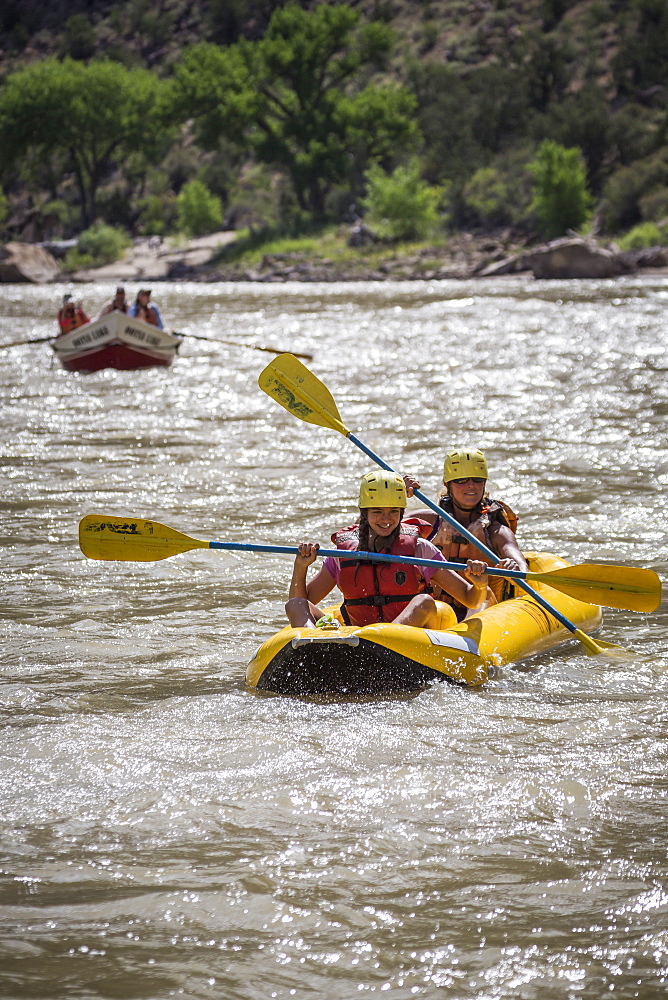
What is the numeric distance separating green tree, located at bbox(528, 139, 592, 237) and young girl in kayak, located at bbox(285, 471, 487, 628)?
31.3 m

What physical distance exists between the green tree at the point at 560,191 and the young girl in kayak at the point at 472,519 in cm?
3059

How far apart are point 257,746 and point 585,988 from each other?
1.65 m

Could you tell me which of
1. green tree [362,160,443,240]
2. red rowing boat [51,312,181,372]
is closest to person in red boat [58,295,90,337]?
red rowing boat [51,312,181,372]

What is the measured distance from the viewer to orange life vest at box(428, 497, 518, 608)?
5375 mm

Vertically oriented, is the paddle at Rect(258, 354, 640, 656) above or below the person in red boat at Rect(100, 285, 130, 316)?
below

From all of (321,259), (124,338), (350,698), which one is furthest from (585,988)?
(321,259)

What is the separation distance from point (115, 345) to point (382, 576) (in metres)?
10.6

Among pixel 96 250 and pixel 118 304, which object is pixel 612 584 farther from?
pixel 96 250

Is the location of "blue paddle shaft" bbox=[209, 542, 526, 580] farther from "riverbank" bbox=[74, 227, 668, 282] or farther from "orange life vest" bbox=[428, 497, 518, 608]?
"riverbank" bbox=[74, 227, 668, 282]

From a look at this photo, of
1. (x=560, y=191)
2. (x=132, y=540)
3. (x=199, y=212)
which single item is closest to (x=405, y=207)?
(x=560, y=191)

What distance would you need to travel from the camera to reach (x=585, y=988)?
2598 millimetres

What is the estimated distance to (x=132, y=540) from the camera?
200 inches

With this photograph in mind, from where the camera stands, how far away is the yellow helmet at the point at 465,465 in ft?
17.6

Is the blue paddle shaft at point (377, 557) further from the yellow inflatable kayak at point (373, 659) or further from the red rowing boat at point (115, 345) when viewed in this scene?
the red rowing boat at point (115, 345)
